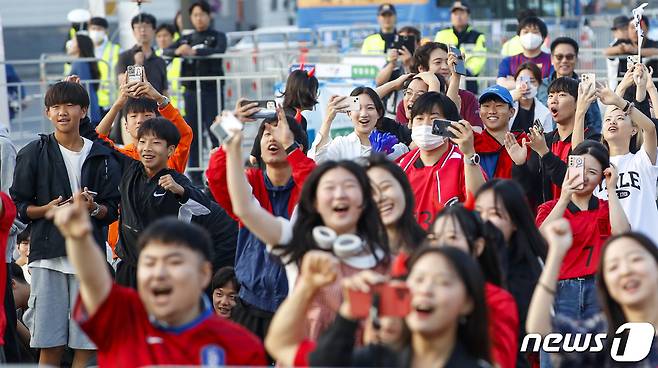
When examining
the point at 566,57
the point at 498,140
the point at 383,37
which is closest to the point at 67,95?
the point at 498,140

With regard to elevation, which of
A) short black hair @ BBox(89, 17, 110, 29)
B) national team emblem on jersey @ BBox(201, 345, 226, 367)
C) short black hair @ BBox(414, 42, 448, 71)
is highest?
short black hair @ BBox(89, 17, 110, 29)

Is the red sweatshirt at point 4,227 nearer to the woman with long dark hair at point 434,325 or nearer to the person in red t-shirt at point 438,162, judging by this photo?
the person in red t-shirt at point 438,162

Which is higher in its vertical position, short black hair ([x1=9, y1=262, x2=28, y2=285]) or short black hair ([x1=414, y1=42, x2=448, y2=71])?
short black hair ([x1=414, y1=42, x2=448, y2=71])

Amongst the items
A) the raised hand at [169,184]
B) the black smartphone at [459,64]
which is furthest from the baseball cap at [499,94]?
the raised hand at [169,184]

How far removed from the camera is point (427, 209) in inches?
301

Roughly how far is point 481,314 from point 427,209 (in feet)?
10.3

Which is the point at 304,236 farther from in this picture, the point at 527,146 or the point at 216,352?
the point at 527,146

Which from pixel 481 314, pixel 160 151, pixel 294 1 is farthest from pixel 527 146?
pixel 294 1

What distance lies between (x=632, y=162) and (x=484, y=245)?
3.27 meters

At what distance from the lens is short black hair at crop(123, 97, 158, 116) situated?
29.9 feet

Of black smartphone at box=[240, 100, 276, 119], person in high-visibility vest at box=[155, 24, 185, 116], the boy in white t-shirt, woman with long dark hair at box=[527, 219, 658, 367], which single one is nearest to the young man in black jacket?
black smartphone at box=[240, 100, 276, 119]

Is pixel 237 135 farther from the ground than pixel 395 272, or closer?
farther from the ground

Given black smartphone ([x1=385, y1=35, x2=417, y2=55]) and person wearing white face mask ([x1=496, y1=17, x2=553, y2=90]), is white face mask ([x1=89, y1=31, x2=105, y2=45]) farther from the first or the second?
person wearing white face mask ([x1=496, y1=17, x2=553, y2=90])

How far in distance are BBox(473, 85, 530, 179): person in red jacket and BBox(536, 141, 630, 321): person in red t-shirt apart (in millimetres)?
840
